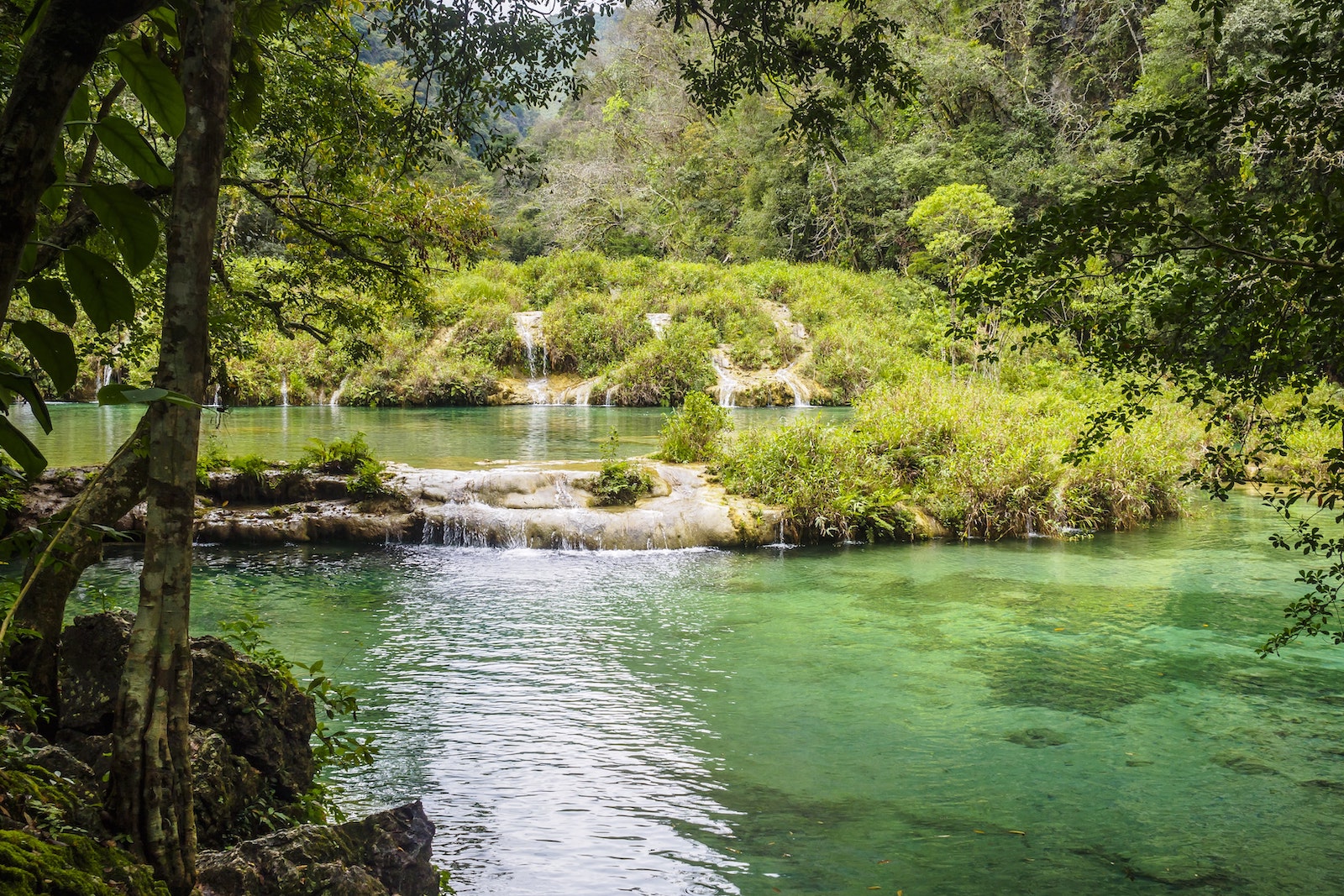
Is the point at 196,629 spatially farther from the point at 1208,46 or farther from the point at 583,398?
the point at 1208,46

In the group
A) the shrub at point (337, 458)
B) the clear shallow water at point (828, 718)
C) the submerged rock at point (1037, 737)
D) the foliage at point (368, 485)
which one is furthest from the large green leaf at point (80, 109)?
the shrub at point (337, 458)

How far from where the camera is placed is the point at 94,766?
10.1 feet

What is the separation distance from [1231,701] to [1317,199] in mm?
4713

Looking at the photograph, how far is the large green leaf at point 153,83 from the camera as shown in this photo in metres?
1.16

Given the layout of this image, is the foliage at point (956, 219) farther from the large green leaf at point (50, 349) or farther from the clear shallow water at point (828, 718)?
the large green leaf at point (50, 349)

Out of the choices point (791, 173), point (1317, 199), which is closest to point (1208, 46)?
point (791, 173)

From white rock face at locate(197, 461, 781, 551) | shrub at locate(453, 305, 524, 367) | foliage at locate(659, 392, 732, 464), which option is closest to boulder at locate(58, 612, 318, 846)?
white rock face at locate(197, 461, 781, 551)

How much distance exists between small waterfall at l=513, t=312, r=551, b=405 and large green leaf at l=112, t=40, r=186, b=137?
25582 millimetres

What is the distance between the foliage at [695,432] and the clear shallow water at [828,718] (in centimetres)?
314

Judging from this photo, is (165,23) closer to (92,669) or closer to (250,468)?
(92,669)

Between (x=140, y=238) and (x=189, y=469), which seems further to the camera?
(x=189, y=469)

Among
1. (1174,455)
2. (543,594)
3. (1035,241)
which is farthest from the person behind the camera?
(1174,455)

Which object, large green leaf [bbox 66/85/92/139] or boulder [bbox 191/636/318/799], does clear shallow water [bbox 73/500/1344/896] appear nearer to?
boulder [bbox 191/636/318/799]

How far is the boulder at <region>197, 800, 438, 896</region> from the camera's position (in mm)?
2691
